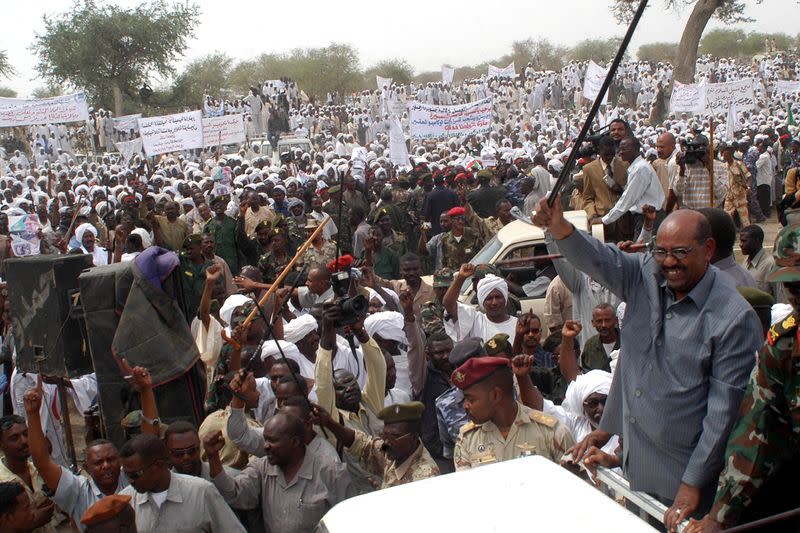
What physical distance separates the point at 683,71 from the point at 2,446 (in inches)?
1243

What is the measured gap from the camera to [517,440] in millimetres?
3654

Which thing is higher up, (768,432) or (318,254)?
(768,432)

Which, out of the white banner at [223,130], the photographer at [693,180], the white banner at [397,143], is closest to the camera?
the photographer at [693,180]

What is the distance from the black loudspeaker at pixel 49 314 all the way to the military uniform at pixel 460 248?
4275mm

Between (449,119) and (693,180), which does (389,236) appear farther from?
(449,119)

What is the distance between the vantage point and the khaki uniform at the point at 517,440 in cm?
364

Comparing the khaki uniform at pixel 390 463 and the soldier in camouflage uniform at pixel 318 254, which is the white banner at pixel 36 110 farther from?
the khaki uniform at pixel 390 463

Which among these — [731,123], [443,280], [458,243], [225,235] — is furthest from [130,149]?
[443,280]

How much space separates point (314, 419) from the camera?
4.12m

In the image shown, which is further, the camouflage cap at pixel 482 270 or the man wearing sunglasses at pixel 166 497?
the camouflage cap at pixel 482 270

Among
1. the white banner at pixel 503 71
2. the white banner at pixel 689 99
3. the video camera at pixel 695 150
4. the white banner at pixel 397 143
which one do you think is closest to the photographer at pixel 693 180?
the video camera at pixel 695 150

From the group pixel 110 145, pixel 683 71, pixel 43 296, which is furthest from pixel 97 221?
pixel 683 71

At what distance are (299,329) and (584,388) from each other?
2147 mm

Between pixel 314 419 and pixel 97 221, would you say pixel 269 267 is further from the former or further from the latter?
pixel 97 221
